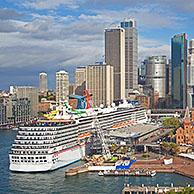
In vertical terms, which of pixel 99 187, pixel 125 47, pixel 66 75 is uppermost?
pixel 125 47

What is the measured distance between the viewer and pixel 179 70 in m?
124

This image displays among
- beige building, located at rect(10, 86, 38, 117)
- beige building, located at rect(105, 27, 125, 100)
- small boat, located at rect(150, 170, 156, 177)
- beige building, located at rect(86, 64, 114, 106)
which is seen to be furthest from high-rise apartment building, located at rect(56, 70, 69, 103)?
small boat, located at rect(150, 170, 156, 177)

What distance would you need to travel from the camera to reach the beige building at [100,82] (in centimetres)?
11306

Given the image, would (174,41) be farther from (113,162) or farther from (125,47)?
(113,162)

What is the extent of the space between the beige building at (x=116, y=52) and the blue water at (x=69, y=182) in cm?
8914

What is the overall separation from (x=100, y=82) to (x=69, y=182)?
82.5 m

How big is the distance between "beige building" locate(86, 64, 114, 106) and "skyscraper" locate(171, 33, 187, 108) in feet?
60.0

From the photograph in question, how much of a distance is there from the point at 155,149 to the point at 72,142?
371 inches

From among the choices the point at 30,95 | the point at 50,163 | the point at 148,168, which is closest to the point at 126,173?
the point at 148,168

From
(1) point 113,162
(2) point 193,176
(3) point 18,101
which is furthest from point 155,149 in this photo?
(3) point 18,101

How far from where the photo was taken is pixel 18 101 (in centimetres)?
8675

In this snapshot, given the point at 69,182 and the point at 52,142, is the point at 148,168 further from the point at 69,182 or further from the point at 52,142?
the point at 52,142

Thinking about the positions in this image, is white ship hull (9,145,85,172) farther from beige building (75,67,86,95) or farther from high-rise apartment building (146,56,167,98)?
high-rise apartment building (146,56,167,98)

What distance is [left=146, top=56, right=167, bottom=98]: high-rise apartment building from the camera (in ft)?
450
